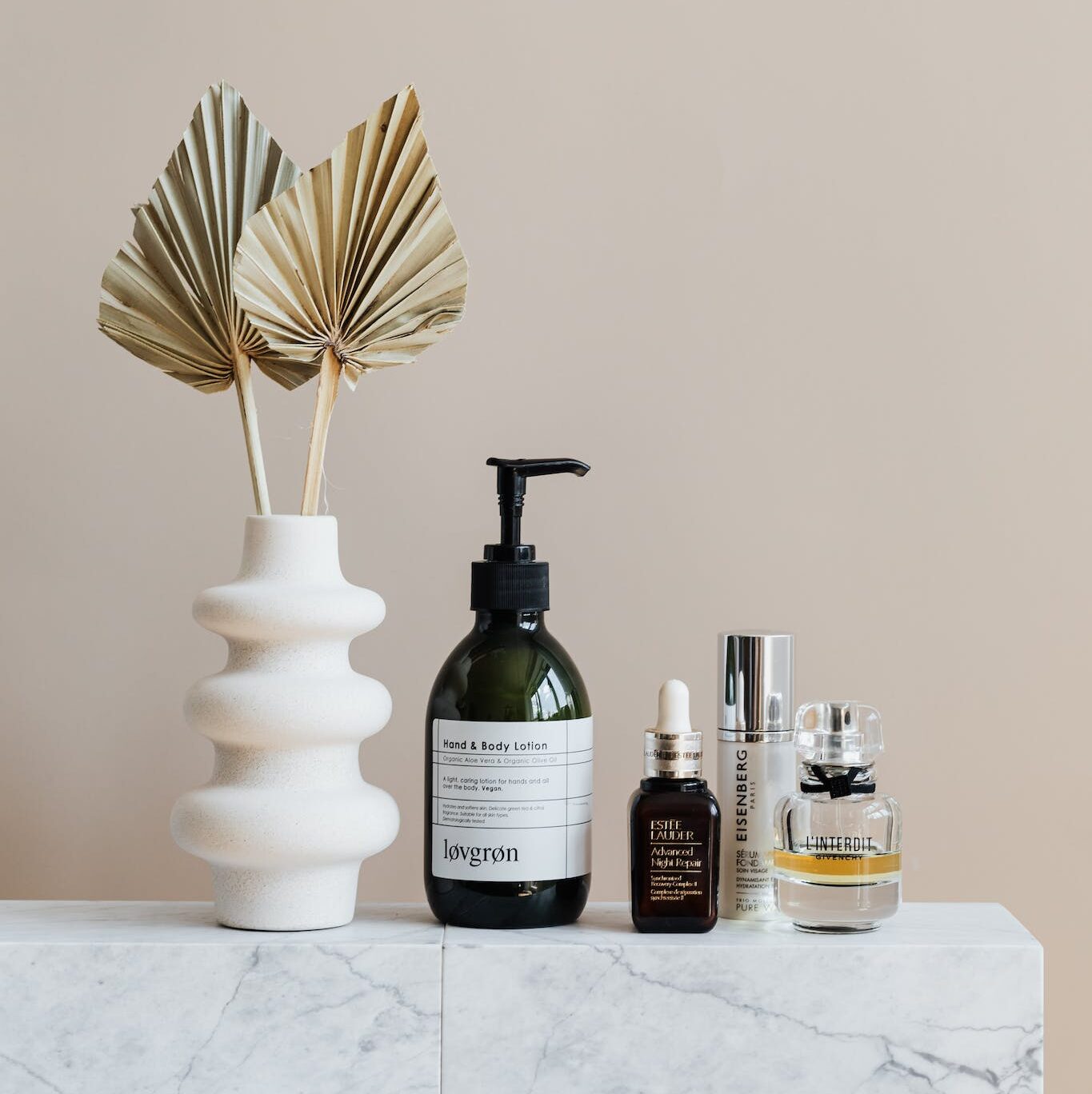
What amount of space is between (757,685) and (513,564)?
137 millimetres

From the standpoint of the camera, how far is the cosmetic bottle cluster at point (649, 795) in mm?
608

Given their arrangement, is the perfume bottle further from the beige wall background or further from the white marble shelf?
the beige wall background

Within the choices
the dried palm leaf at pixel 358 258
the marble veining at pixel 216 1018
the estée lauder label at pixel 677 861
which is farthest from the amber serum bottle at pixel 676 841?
the dried palm leaf at pixel 358 258

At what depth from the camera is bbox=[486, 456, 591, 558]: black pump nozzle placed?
639 millimetres

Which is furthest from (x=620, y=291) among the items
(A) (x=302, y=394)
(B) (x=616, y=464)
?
(A) (x=302, y=394)

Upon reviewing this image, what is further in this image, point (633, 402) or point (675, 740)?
point (633, 402)

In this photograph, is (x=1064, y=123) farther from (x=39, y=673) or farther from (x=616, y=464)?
(x=39, y=673)

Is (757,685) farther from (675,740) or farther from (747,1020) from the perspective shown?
(747,1020)

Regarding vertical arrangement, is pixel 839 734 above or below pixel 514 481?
below

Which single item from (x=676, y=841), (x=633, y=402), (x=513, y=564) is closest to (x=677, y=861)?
(x=676, y=841)

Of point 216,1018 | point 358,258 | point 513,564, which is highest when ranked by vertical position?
point 358,258

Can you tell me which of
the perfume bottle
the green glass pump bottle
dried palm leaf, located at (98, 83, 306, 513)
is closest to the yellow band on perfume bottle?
the perfume bottle

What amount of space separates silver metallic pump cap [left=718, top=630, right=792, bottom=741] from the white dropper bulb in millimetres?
39

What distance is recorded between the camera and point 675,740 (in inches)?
24.2
